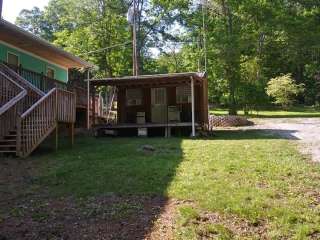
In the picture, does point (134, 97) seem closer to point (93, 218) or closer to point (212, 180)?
point (212, 180)

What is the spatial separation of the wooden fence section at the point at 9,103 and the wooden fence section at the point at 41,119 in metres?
0.69

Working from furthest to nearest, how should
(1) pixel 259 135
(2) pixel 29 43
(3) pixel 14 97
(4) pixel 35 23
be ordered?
1. (4) pixel 35 23
2. (2) pixel 29 43
3. (1) pixel 259 135
4. (3) pixel 14 97

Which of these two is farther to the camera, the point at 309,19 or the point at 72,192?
the point at 309,19

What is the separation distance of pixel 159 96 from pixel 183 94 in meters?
1.16

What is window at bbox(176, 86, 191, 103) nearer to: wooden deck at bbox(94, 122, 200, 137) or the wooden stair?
wooden deck at bbox(94, 122, 200, 137)

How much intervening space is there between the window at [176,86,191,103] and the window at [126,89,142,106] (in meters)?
1.90

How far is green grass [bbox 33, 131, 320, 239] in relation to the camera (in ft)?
21.0

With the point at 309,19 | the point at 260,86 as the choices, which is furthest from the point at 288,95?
the point at 309,19

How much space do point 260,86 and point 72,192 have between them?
29.0m

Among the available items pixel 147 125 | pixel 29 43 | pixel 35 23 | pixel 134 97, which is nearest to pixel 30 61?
pixel 29 43

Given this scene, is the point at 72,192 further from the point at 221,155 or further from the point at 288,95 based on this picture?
the point at 288,95

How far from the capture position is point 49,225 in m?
6.20

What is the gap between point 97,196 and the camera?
7625 mm

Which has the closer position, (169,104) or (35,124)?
(35,124)
